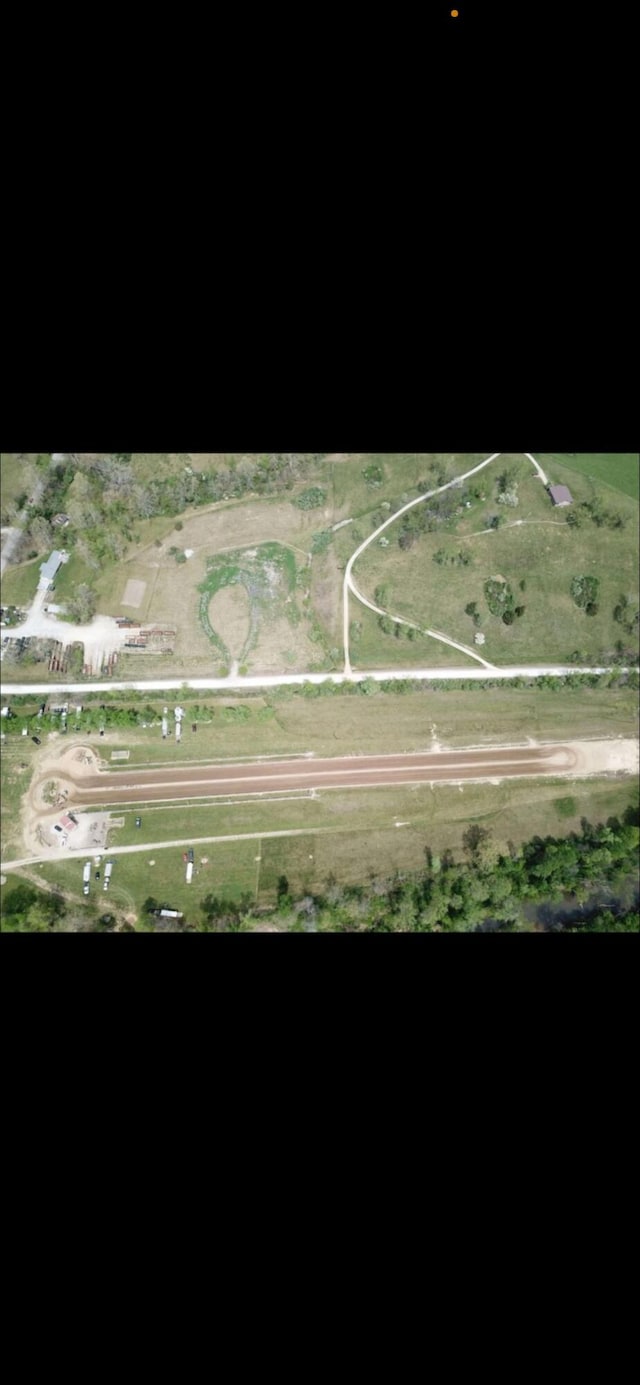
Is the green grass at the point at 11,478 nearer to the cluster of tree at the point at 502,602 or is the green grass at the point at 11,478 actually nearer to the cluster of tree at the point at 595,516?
the cluster of tree at the point at 502,602

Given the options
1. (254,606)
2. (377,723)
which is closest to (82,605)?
(254,606)

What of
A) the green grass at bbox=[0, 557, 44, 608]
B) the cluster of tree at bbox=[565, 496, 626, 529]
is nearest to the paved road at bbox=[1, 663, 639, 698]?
the green grass at bbox=[0, 557, 44, 608]

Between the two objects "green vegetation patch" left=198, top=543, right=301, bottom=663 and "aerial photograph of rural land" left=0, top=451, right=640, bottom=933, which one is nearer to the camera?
"aerial photograph of rural land" left=0, top=451, right=640, bottom=933

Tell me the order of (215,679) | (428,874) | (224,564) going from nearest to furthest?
1. (428,874)
2. (215,679)
3. (224,564)

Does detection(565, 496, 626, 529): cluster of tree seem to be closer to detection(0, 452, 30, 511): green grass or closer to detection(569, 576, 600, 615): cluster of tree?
detection(569, 576, 600, 615): cluster of tree

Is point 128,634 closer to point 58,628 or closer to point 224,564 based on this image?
point 58,628

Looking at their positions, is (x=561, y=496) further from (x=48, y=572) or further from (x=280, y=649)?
(x=48, y=572)

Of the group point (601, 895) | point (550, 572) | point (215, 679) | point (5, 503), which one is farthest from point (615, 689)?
point (5, 503)
